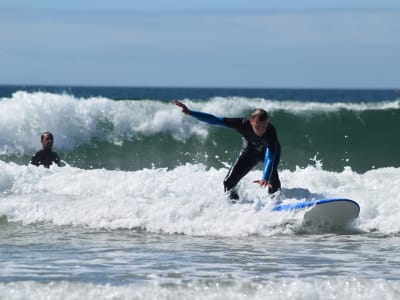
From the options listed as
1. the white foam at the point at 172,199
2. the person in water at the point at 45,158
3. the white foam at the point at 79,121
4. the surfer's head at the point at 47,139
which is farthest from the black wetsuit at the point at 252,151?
the white foam at the point at 79,121

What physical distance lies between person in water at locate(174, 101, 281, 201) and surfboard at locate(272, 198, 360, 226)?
0.40 m

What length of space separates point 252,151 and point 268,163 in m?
0.54

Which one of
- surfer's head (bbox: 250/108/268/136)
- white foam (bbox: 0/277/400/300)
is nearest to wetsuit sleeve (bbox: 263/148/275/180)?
surfer's head (bbox: 250/108/268/136)

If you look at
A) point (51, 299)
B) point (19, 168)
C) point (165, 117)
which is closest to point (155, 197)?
point (19, 168)

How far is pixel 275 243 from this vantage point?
10.6m

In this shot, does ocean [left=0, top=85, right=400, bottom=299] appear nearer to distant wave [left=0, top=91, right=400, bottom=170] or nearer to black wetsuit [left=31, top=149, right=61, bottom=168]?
black wetsuit [left=31, top=149, right=61, bottom=168]

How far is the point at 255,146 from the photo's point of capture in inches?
457

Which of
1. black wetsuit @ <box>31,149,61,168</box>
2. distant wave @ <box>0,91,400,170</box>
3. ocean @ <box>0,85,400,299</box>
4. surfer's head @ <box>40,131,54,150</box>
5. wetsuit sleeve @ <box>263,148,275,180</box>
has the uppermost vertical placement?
distant wave @ <box>0,91,400,170</box>

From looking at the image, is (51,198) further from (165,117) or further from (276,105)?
(276,105)

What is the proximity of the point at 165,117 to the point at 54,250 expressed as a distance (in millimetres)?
15236

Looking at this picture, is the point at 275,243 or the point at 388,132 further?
the point at 388,132

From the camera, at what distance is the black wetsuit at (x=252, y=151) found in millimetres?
11203

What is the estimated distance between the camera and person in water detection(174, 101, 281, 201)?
11188 mm

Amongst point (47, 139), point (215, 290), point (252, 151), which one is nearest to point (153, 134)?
point (47, 139)
